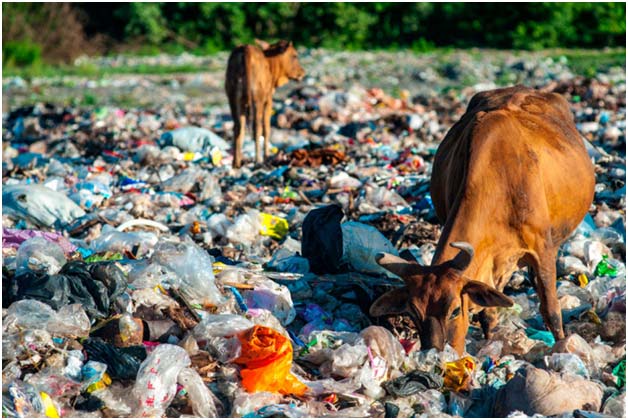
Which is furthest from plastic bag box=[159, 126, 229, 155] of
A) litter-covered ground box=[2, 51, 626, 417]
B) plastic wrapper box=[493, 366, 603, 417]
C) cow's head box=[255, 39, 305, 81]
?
plastic wrapper box=[493, 366, 603, 417]

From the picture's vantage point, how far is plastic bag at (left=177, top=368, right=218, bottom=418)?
4.44 metres

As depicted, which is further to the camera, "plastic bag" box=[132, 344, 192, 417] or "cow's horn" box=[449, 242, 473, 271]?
"cow's horn" box=[449, 242, 473, 271]

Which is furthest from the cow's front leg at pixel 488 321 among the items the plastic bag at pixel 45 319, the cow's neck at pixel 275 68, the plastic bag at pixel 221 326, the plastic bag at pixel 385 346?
the cow's neck at pixel 275 68

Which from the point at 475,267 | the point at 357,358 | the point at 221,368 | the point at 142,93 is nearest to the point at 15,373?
the point at 221,368

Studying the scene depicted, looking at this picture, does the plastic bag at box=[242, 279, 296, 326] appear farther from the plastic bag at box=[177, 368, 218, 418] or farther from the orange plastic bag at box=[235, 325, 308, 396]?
the plastic bag at box=[177, 368, 218, 418]

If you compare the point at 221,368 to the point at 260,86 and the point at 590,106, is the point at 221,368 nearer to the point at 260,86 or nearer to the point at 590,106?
the point at 260,86

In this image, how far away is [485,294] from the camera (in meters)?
4.77

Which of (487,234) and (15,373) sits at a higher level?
(487,234)

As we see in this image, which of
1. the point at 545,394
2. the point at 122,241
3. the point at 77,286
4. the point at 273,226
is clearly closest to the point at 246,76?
the point at 273,226

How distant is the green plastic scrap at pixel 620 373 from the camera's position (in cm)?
486

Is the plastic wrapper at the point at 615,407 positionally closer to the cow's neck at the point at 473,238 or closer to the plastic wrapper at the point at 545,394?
the plastic wrapper at the point at 545,394

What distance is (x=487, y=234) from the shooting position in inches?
199

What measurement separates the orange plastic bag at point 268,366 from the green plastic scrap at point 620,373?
1687mm

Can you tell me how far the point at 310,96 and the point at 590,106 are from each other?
461 cm
